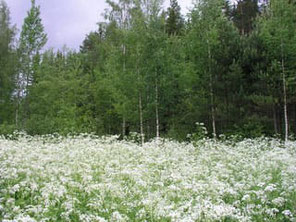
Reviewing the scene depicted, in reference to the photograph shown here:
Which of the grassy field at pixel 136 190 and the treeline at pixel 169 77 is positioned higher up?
the treeline at pixel 169 77

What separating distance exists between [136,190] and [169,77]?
14.2m

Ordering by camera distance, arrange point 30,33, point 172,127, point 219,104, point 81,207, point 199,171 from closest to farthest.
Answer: point 81,207 → point 199,171 → point 219,104 → point 172,127 → point 30,33

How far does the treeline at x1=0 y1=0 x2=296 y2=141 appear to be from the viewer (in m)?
16.7

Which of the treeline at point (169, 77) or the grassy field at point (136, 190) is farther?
the treeline at point (169, 77)

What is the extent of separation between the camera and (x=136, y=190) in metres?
5.37

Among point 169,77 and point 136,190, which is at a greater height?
point 169,77

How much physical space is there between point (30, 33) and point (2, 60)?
400 cm

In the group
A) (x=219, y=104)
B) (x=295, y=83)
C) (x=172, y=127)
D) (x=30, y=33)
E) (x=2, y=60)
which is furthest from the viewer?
(x=2, y=60)

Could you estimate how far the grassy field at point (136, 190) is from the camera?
4285 millimetres

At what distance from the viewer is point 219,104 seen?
17.4m

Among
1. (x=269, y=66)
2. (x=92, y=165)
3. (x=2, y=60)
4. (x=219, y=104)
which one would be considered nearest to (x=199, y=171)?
(x=92, y=165)

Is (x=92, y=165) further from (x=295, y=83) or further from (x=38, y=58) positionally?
(x=38, y=58)

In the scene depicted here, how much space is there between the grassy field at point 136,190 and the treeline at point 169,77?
6801 mm

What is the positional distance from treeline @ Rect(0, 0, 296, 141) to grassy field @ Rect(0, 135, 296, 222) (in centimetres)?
680
